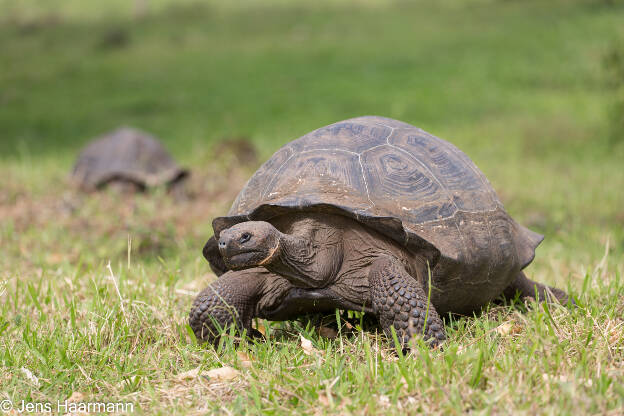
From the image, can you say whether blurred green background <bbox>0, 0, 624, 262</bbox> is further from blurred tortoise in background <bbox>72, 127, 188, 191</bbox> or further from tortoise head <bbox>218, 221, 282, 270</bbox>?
tortoise head <bbox>218, 221, 282, 270</bbox>

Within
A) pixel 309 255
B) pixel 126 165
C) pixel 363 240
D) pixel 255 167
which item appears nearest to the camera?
pixel 309 255

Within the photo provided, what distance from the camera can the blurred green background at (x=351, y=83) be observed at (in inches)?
378

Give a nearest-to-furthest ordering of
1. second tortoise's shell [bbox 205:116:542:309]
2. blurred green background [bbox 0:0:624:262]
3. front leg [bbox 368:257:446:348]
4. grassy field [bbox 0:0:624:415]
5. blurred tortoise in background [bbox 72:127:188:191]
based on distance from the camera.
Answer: grassy field [bbox 0:0:624:415], front leg [bbox 368:257:446:348], second tortoise's shell [bbox 205:116:542:309], blurred tortoise in background [bbox 72:127:188:191], blurred green background [bbox 0:0:624:262]

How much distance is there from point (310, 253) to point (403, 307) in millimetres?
482

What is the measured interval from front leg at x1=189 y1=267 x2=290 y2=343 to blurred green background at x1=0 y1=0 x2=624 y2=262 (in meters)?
3.29

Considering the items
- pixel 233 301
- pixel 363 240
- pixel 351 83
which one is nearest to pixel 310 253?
pixel 363 240

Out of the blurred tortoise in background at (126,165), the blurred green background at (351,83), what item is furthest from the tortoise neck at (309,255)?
the blurred tortoise in background at (126,165)

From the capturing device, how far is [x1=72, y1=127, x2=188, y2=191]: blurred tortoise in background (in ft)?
28.5

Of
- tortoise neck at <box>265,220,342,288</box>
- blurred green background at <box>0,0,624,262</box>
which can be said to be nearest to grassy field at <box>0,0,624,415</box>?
blurred green background at <box>0,0,624,262</box>

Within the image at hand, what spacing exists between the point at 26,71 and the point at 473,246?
20.9 meters

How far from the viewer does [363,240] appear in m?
3.09

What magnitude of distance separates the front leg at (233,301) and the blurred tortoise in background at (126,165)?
542 cm

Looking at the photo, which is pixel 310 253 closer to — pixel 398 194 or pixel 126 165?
pixel 398 194

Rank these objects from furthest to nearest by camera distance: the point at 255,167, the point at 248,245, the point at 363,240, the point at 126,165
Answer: the point at 255,167
the point at 126,165
the point at 363,240
the point at 248,245
